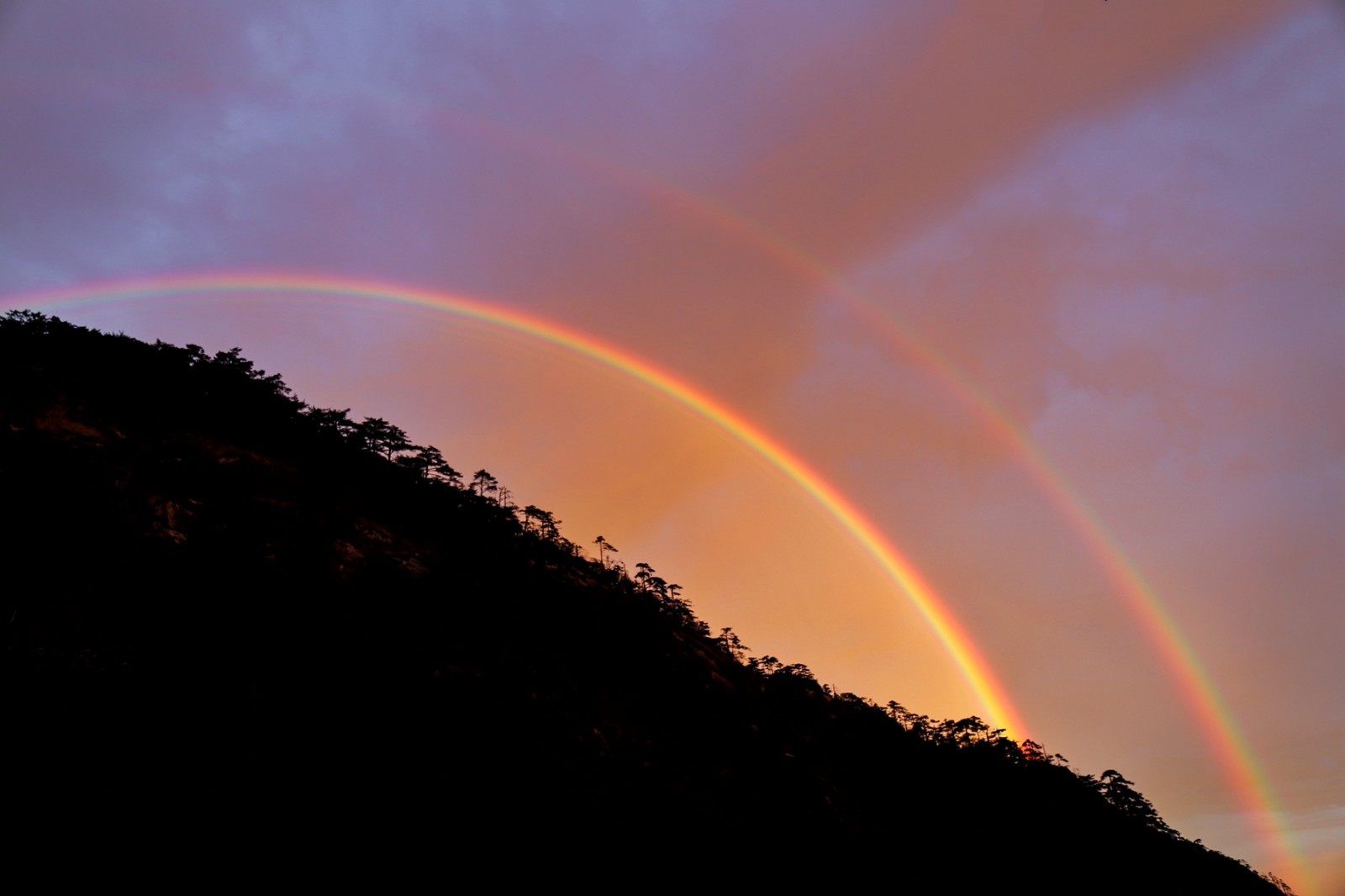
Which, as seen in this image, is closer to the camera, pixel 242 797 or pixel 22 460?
pixel 242 797

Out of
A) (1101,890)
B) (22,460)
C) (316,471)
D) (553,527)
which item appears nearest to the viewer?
(22,460)

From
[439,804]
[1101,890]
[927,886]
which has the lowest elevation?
[439,804]

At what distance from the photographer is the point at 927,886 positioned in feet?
149

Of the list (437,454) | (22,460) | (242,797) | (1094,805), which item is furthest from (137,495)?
(1094,805)

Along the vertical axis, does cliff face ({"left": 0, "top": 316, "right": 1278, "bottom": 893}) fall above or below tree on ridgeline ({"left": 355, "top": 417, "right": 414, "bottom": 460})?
below

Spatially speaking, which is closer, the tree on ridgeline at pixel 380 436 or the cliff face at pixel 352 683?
the cliff face at pixel 352 683

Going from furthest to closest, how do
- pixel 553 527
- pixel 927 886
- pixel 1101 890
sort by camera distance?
pixel 553 527
pixel 1101 890
pixel 927 886

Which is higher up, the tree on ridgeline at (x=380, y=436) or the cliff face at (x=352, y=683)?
the tree on ridgeline at (x=380, y=436)

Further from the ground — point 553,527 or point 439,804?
point 553,527

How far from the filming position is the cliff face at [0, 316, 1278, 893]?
2800 cm

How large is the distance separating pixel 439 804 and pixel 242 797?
296 inches

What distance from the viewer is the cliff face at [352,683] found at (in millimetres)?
28000

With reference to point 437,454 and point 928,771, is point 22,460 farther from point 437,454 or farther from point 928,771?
point 928,771

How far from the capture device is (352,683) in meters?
35.2
